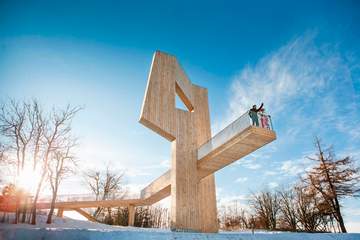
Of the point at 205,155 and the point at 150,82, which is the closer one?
the point at 205,155

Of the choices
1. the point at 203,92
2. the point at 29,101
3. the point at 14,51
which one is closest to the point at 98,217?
the point at 29,101

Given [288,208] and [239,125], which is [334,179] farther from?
[239,125]

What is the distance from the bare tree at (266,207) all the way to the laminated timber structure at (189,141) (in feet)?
51.8

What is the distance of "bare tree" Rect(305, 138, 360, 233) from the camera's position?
15.8 metres

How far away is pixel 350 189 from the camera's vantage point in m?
15.8

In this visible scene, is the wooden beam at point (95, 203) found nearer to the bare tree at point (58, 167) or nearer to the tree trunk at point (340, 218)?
the bare tree at point (58, 167)

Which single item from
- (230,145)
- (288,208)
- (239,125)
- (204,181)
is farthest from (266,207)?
(239,125)

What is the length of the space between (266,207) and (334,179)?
37.5ft

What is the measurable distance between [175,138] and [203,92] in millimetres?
5119

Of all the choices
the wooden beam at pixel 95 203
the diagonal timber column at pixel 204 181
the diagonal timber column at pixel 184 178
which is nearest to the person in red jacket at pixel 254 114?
the diagonal timber column at pixel 184 178

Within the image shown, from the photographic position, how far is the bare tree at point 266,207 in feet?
82.8

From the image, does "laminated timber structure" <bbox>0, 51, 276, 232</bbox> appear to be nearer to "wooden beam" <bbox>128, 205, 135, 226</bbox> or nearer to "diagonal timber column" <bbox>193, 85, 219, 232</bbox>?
"diagonal timber column" <bbox>193, 85, 219, 232</bbox>

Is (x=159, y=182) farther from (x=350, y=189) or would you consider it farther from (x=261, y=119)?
(x=350, y=189)

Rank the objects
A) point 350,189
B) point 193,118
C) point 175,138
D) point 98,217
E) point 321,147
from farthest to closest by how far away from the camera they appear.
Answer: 1. point 98,217
2. point 321,147
3. point 350,189
4. point 193,118
5. point 175,138
